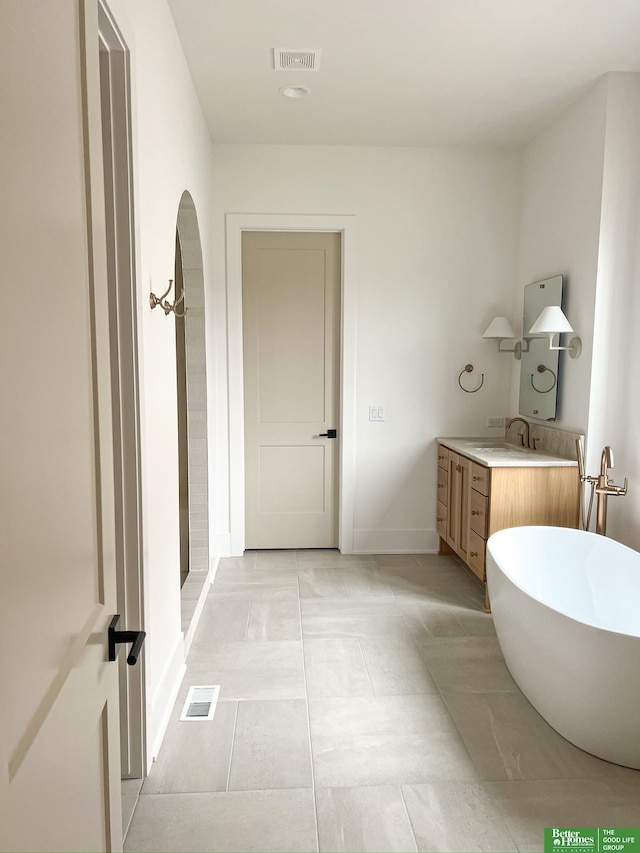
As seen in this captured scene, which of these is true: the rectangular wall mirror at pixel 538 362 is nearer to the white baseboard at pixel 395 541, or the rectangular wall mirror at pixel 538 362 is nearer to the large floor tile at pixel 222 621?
the white baseboard at pixel 395 541

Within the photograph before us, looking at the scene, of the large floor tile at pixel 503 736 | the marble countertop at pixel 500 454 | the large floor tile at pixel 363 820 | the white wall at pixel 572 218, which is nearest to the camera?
the large floor tile at pixel 363 820

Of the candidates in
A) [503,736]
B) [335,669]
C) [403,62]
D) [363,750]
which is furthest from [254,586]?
[403,62]

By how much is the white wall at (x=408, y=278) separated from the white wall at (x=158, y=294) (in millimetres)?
1292

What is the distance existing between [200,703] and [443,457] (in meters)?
2.39

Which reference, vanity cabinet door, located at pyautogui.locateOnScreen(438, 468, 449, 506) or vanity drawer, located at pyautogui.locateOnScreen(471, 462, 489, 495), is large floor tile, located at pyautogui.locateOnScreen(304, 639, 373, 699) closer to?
vanity drawer, located at pyautogui.locateOnScreen(471, 462, 489, 495)

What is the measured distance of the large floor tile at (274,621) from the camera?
317 cm

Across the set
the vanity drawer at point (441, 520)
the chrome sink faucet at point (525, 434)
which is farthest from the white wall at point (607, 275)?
the vanity drawer at point (441, 520)

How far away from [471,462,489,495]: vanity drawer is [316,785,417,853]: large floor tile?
1.78 metres

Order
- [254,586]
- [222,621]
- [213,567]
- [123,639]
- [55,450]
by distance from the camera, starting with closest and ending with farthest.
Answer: [55,450] → [123,639] → [222,621] → [254,586] → [213,567]

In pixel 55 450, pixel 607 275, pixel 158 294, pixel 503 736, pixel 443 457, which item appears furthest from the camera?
pixel 443 457

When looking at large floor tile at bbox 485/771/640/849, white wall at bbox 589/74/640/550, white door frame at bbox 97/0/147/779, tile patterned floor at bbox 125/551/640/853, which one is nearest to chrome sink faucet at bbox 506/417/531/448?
white wall at bbox 589/74/640/550

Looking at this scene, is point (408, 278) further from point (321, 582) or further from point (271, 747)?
point (271, 747)

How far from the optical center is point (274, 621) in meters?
3.34

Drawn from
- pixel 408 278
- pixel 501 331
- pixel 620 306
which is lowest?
pixel 501 331
